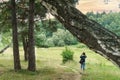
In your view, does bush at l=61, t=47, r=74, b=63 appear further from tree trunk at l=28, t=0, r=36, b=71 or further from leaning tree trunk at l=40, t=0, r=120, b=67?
leaning tree trunk at l=40, t=0, r=120, b=67

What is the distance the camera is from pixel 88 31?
135 inches

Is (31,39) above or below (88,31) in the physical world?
below

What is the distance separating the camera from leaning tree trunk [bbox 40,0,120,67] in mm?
3277

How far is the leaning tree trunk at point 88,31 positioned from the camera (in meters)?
3.28

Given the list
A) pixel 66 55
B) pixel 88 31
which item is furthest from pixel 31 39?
pixel 88 31

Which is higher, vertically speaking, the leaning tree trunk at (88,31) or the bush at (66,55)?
→ the leaning tree trunk at (88,31)

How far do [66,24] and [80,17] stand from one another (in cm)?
16

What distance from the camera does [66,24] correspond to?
11.8 feet

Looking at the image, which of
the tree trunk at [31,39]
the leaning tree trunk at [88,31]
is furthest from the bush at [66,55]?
the leaning tree trunk at [88,31]

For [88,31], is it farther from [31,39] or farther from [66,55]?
[66,55]

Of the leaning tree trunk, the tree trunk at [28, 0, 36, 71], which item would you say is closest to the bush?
the tree trunk at [28, 0, 36, 71]

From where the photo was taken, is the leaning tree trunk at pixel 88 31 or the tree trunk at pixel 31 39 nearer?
the leaning tree trunk at pixel 88 31

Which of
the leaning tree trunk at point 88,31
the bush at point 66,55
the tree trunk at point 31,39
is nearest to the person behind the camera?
the leaning tree trunk at point 88,31

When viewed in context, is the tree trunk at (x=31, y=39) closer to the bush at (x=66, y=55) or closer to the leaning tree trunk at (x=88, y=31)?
the bush at (x=66, y=55)
